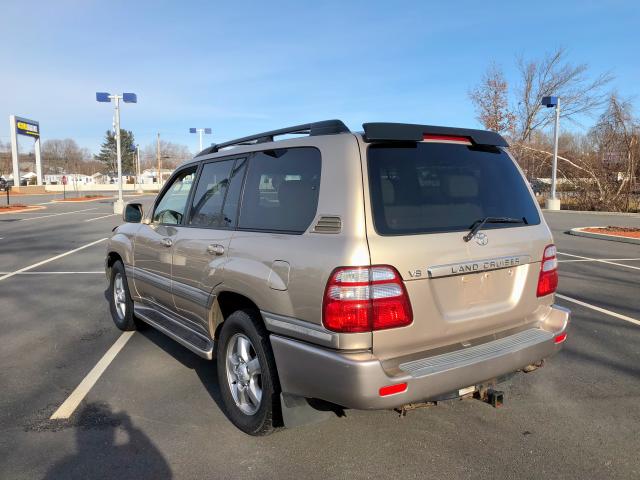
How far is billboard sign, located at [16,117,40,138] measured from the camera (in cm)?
4678

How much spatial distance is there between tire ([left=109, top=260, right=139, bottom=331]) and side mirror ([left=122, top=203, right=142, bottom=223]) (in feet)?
2.07

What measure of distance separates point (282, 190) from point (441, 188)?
975 mm

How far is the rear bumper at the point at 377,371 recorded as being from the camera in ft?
7.96

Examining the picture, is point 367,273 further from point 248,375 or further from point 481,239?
point 248,375

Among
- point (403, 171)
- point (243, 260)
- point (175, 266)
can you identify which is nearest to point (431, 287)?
point (403, 171)

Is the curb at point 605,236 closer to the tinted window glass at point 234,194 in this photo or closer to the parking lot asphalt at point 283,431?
the parking lot asphalt at point 283,431

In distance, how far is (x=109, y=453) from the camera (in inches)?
117

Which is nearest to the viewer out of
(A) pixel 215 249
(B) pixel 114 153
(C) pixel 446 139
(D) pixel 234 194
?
(C) pixel 446 139

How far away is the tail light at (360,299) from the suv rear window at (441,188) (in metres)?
0.25

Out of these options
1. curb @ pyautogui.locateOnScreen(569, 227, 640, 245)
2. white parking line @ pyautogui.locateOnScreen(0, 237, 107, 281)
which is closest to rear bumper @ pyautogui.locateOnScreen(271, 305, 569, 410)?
white parking line @ pyautogui.locateOnScreen(0, 237, 107, 281)

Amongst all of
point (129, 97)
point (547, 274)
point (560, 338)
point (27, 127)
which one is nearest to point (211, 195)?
point (547, 274)

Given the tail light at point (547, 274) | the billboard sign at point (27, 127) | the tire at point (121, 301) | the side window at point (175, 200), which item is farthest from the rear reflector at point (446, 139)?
the billboard sign at point (27, 127)

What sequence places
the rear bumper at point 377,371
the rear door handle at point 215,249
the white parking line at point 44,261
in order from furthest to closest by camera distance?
the white parking line at point 44,261, the rear door handle at point 215,249, the rear bumper at point 377,371

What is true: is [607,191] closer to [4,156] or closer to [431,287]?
[431,287]
